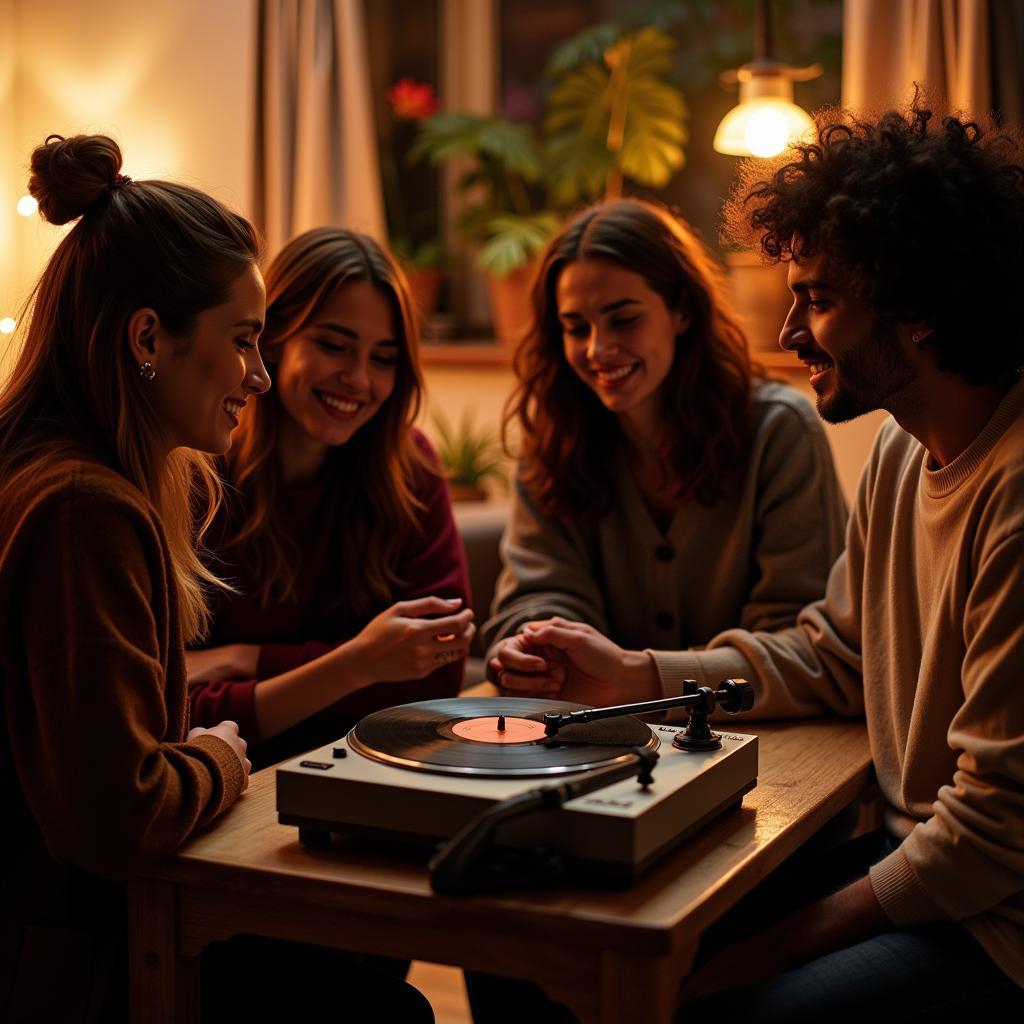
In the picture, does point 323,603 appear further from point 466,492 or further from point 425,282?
point 425,282

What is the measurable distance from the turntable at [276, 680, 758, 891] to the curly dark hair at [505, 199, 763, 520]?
774 millimetres

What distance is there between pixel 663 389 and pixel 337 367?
0.53 metres

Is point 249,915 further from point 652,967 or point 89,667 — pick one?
point 652,967

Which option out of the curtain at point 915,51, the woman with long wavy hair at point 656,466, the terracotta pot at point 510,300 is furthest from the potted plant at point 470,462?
the woman with long wavy hair at point 656,466

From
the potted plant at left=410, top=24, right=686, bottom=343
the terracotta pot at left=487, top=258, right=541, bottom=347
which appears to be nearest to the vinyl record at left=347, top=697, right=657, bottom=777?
the potted plant at left=410, top=24, right=686, bottom=343

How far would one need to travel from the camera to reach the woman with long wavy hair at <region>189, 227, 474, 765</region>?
192cm

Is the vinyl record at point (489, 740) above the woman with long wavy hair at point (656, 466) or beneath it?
beneath

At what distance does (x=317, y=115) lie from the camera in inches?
152

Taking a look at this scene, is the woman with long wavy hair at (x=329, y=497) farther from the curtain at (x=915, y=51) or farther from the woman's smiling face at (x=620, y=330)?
the curtain at (x=915, y=51)

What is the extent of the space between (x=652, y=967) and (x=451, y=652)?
31.8 inches

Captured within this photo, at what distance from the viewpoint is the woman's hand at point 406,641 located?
1.76 m

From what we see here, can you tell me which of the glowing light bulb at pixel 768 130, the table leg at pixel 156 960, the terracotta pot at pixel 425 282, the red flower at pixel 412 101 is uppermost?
the red flower at pixel 412 101

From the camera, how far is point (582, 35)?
3754mm

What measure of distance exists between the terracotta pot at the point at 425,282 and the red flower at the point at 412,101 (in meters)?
0.47
